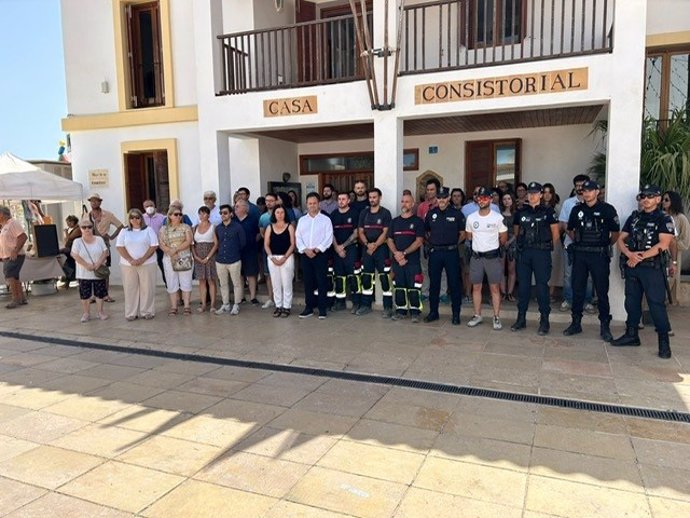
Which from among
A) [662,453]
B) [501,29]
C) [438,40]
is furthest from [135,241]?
[501,29]

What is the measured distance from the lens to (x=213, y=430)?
13.1 feet

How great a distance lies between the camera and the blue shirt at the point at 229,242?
25.7 feet

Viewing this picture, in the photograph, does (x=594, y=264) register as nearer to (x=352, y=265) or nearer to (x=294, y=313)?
(x=352, y=265)

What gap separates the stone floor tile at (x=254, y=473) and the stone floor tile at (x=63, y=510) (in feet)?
1.81

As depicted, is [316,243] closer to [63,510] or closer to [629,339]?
[629,339]

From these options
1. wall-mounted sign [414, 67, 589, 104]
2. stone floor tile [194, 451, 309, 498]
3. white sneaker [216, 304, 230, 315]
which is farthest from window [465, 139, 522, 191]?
stone floor tile [194, 451, 309, 498]

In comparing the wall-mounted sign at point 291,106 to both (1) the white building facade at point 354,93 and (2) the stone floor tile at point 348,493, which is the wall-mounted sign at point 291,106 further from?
(2) the stone floor tile at point 348,493

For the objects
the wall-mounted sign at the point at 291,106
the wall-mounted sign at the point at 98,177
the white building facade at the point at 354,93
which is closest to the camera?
the white building facade at the point at 354,93

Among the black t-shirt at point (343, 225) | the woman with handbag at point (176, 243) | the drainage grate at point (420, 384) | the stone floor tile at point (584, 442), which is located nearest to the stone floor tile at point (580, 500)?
the stone floor tile at point (584, 442)

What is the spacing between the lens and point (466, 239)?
750 centimetres

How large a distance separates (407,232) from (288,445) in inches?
158

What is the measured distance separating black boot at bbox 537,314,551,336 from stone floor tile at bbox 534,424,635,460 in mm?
2631

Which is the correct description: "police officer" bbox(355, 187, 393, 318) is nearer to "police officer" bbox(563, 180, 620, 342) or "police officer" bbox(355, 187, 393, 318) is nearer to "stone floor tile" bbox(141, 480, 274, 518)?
"police officer" bbox(563, 180, 620, 342)

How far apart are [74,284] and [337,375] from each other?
879 centimetres
